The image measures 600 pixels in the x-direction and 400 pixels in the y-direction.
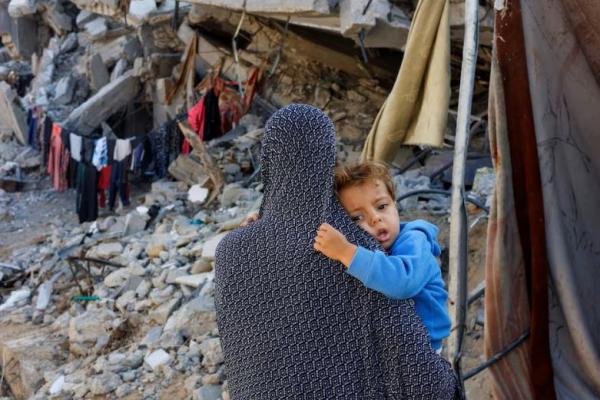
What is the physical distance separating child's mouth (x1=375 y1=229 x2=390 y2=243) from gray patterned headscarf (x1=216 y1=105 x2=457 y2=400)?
0.05m

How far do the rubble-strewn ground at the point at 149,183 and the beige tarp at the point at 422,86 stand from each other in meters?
1.52

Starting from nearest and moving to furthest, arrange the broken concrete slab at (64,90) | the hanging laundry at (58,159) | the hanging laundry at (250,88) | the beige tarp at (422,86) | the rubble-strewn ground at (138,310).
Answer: the beige tarp at (422,86) → the rubble-strewn ground at (138,310) → the hanging laundry at (58,159) → the hanging laundry at (250,88) → the broken concrete slab at (64,90)

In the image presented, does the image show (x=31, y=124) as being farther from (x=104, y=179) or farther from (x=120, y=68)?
(x=104, y=179)

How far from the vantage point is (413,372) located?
1.90 metres

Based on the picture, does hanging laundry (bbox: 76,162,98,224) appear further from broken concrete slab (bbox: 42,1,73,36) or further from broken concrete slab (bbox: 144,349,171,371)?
broken concrete slab (bbox: 42,1,73,36)

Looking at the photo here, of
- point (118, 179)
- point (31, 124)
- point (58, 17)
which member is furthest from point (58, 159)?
point (58, 17)

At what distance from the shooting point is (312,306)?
1966 millimetres

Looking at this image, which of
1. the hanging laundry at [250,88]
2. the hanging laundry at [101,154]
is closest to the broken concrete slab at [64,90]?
the hanging laundry at [101,154]

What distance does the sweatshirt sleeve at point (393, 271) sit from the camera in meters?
1.83

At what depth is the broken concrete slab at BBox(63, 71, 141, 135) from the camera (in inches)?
567

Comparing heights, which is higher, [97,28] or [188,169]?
[97,28]

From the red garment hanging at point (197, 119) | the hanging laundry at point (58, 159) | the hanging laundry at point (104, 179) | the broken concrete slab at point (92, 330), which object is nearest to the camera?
the broken concrete slab at point (92, 330)

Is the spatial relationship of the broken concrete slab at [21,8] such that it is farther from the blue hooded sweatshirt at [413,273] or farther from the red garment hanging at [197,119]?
the blue hooded sweatshirt at [413,273]

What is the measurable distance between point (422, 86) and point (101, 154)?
8762 mm
